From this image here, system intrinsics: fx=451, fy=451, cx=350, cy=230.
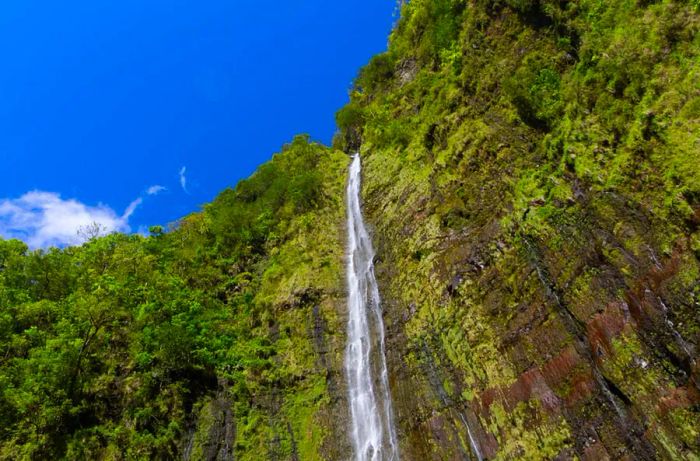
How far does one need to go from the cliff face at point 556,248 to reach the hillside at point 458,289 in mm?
54

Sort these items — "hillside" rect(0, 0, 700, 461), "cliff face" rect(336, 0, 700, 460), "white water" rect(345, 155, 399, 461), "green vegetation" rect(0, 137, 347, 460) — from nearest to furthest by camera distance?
"cliff face" rect(336, 0, 700, 460)
"hillside" rect(0, 0, 700, 461)
"white water" rect(345, 155, 399, 461)
"green vegetation" rect(0, 137, 347, 460)

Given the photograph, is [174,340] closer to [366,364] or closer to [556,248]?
[366,364]

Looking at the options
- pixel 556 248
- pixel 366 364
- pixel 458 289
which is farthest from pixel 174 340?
pixel 556 248

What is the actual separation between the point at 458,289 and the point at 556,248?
3217 mm

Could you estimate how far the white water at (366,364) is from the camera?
46.1 ft

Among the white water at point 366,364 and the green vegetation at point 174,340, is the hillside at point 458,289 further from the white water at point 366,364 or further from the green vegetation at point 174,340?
the white water at point 366,364

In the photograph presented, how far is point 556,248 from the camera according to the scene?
38.6 feet

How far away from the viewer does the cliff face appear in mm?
9219

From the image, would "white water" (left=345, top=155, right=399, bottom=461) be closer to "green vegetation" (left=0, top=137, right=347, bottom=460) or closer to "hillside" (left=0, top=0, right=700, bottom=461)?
"hillside" (left=0, top=0, right=700, bottom=461)

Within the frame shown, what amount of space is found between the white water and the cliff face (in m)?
0.54

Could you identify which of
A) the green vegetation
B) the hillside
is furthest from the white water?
the green vegetation

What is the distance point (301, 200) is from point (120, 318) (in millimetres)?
10637

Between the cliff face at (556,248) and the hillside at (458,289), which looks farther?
the hillside at (458,289)

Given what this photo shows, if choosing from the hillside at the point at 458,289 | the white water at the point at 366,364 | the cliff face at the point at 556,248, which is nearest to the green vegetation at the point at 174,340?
the hillside at the point at 458,289
